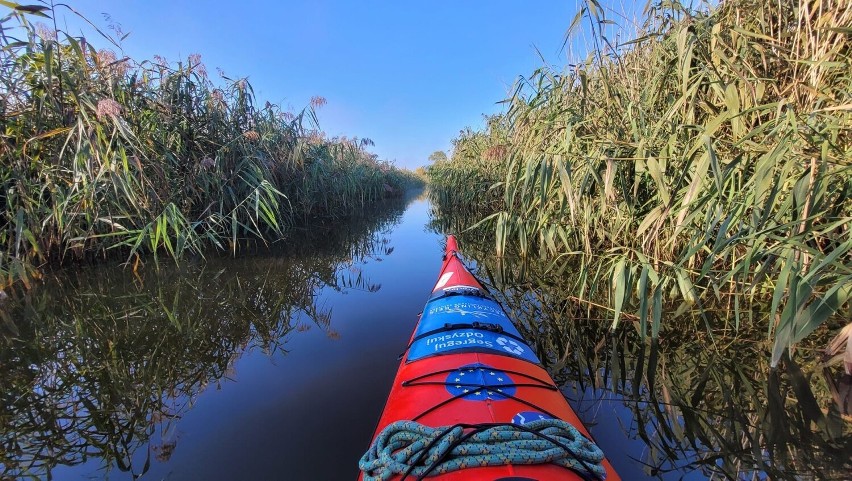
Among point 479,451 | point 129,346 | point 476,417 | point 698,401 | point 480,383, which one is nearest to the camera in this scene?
point 479,451

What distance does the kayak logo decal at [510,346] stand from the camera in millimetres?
2031

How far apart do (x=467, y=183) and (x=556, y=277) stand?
4.40m

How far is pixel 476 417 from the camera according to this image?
1428mm

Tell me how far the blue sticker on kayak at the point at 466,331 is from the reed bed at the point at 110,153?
3106mm

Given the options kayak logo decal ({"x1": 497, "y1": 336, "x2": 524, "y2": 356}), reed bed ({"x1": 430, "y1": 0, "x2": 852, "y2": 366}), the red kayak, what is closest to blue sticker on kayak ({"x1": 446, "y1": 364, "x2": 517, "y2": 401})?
the red kayak

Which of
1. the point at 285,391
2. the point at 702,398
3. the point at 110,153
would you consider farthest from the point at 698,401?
the point at 110,153

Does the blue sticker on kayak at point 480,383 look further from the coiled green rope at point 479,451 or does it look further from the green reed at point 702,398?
the green reed at point 702,398

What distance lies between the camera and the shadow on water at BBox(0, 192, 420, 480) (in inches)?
74.5

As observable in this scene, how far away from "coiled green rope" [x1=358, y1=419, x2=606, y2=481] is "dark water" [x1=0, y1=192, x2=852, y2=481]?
640 millimetres

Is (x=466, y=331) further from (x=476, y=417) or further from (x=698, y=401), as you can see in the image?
(x=698, y=401)

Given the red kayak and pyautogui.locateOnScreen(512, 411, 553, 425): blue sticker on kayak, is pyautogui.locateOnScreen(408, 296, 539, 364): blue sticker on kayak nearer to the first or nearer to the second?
the red kayak

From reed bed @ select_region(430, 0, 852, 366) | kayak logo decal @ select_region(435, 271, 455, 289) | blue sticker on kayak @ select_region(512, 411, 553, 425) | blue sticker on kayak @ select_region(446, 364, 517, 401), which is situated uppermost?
reed bed @ select_region(430, 0, 852, 366)

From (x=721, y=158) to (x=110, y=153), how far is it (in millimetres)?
5473

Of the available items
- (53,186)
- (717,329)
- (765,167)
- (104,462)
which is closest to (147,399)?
(104,462)
